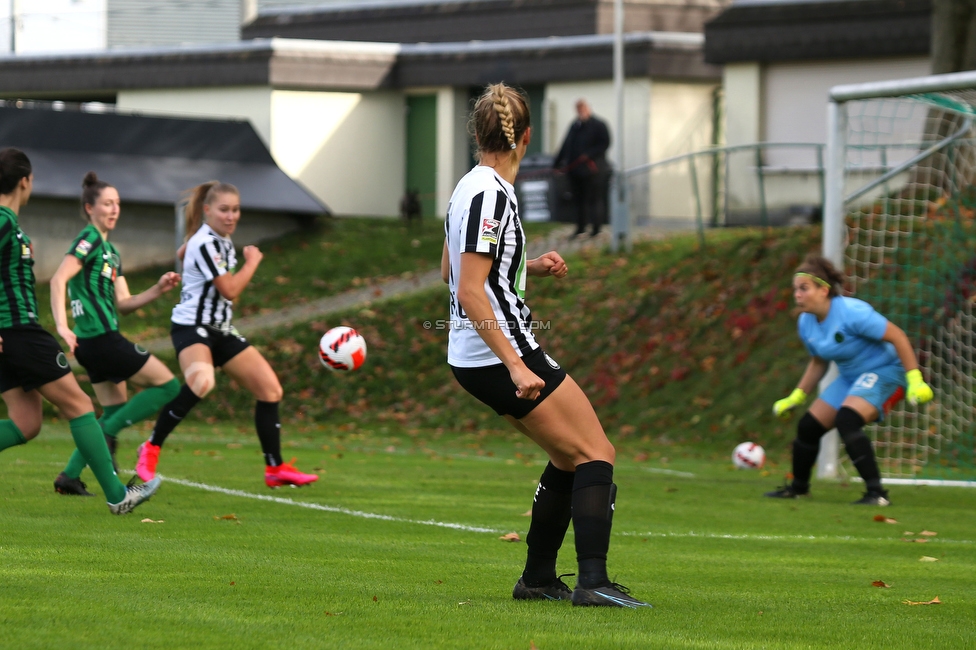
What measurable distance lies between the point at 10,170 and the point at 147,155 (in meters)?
19.5

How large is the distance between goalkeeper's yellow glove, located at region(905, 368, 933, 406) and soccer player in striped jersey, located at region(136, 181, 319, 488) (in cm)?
452

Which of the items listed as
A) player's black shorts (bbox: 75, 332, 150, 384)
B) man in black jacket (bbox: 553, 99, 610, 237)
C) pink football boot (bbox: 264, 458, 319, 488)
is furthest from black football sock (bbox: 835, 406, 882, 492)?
man in black jacket (bbox: 553, 99, 610, 237)

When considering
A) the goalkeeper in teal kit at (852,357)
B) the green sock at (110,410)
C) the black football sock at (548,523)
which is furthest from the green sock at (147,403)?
the goalkeeper in teal kit at (852,357)

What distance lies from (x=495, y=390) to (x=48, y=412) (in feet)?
45.5

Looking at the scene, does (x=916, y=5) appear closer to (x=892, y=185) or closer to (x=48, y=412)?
(x=892, y=185)

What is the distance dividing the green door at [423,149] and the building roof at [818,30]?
25.2ft

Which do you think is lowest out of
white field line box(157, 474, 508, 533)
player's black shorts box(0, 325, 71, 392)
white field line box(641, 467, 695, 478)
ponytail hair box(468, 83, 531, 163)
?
white field line box(641, 467, 695, 478)

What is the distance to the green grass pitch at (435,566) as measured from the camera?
16.6 feet

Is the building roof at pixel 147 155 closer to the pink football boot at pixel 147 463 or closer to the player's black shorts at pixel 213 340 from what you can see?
the player's black shorts at pixel 213 340

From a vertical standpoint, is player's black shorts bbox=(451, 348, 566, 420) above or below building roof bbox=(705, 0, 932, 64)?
below

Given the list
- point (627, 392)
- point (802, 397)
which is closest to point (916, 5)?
point (627, 392)

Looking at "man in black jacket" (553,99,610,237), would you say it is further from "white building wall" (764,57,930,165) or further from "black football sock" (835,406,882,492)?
"black football sock" (835,406,882,492)

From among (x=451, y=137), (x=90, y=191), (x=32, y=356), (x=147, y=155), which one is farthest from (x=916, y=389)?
(x=451, y=137)

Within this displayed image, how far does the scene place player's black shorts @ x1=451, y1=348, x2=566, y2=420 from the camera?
5418 mm
